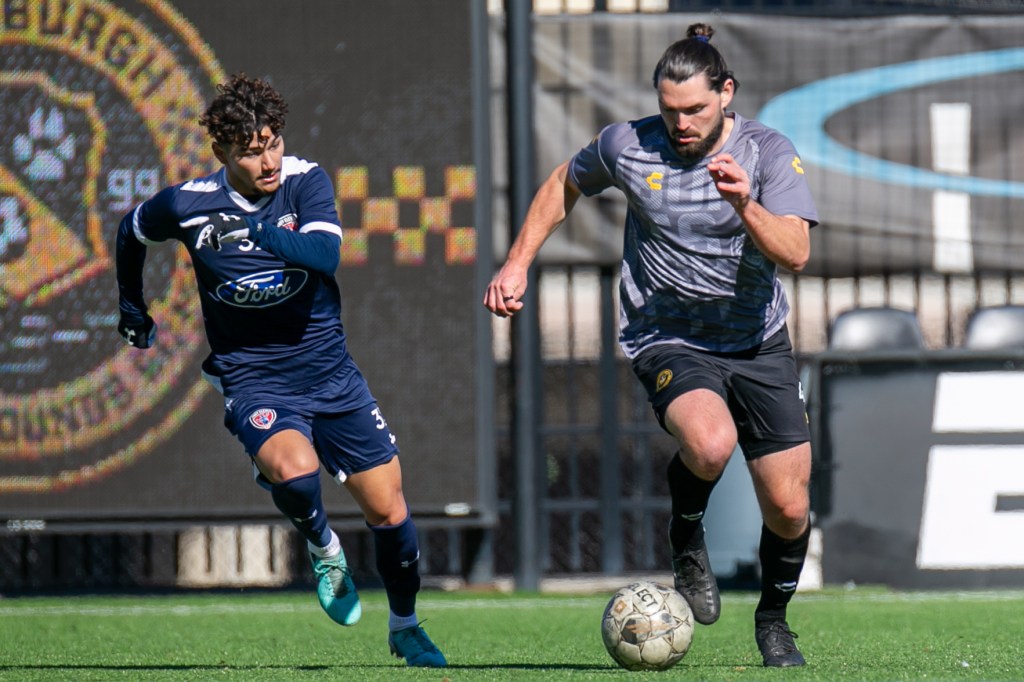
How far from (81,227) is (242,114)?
12.9 feet

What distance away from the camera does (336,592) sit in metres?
6.13

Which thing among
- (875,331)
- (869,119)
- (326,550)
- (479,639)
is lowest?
(479,639)

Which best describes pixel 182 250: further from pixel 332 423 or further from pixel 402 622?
pixel 402 622

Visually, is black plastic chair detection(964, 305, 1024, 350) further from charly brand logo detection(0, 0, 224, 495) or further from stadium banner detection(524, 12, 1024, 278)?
charly brand logo detection(0, 0, 224, 495)

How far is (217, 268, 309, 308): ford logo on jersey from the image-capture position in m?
6.19

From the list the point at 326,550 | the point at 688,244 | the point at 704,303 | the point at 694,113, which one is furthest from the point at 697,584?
the point at 694,113

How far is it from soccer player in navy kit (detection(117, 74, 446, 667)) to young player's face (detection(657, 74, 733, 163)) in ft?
4.20

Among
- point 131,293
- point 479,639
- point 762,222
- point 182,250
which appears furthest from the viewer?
point 182,250

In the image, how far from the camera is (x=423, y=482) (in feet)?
31.1

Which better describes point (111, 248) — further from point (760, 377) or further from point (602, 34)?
point (760, 377)

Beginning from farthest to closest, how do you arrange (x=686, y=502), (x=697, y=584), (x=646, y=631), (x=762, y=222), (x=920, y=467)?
(x=920, y=467), (x=697, y=584), (x=686, y=502), (x=646, y=631), (x=762, y=222)

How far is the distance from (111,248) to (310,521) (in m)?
3.88

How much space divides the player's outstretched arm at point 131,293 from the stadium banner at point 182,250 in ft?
9.76

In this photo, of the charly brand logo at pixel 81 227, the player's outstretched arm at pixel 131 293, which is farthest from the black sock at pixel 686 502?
the charly brand logo at pixel 81 227
